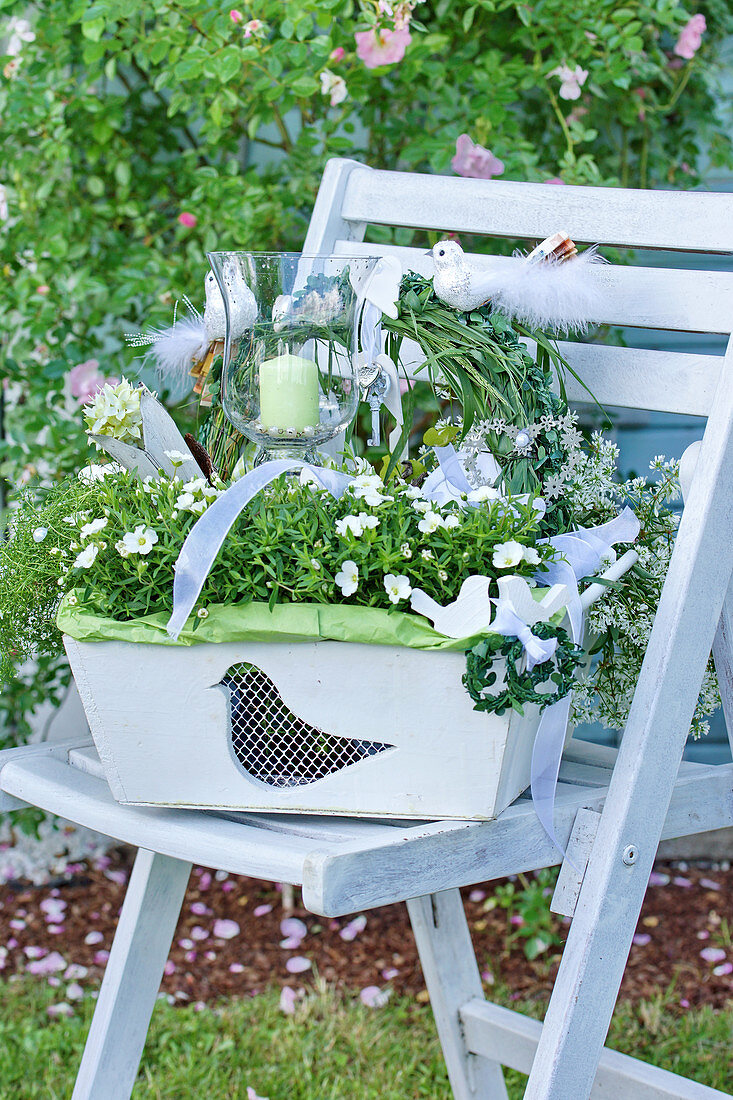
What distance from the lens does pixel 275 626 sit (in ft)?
2.56

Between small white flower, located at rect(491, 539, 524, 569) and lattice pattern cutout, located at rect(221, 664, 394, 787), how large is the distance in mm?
175

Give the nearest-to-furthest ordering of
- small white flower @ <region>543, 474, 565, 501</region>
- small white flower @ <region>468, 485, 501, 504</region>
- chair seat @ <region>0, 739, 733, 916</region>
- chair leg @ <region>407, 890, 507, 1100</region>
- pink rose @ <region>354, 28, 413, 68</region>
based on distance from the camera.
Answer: chair seat @ <region>0, 739, 733, 916</region>
small white flower @ <region>468, 485, 501, 504</region>
small white flower @ <region>543, 474, 565, 501</region>
chair leg @ <region>407, 890, 507, 1100</region>
pink rose @ <region>354, 28, 413, 68</region>

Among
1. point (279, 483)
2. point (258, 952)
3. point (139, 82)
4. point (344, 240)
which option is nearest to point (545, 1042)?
point (279, 483)

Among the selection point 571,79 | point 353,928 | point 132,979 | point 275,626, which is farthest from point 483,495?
point 353,928

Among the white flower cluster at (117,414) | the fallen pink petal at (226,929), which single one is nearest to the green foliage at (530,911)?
the fallen pink petal at (226,929)

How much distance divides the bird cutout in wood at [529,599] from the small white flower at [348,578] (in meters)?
0.10

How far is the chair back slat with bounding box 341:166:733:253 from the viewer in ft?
3.32

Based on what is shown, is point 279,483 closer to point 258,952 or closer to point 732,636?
point 732,636

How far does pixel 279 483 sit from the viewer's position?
2.81 ft

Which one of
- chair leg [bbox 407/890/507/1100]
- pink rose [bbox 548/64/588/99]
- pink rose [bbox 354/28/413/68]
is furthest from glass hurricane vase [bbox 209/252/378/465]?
pink rose [bbox 548/64/588/99]

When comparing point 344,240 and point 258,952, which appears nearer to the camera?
point 344,240

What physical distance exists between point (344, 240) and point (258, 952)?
1348mm

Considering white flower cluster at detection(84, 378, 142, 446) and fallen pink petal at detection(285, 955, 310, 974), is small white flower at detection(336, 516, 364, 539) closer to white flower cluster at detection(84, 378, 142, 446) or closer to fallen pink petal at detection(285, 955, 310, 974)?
white flower cluster at detection(84, 378, 142, 446)

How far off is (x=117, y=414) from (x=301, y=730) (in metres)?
0.31
